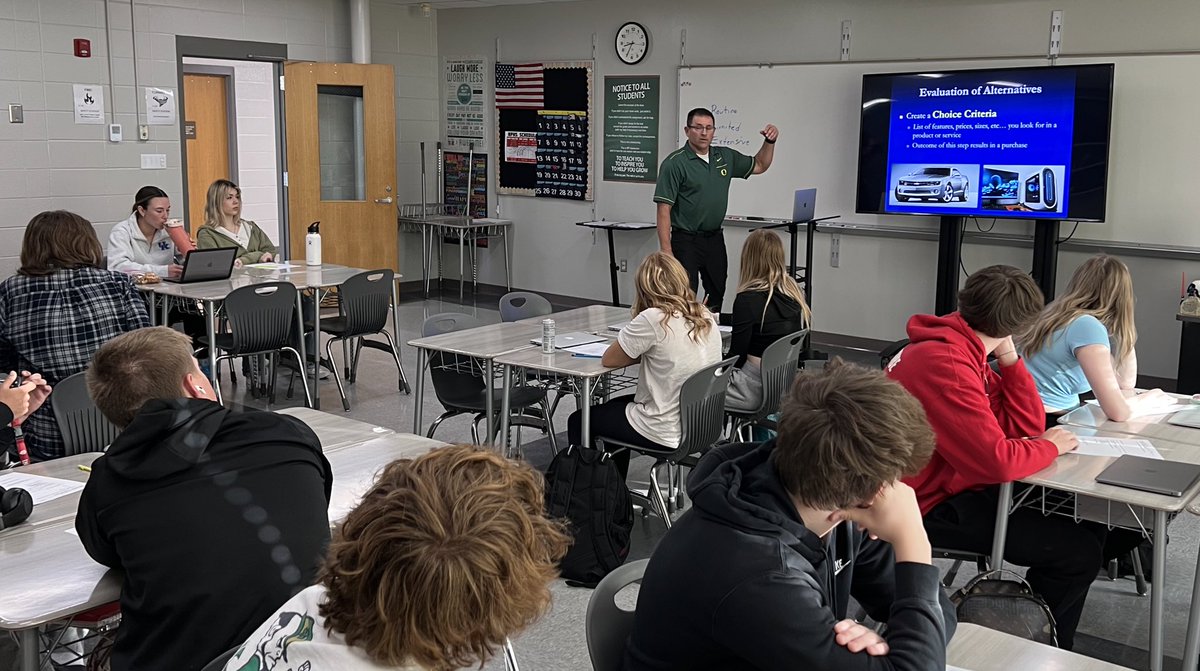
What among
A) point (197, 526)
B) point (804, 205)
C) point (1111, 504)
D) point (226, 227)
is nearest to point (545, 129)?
point (804, 205)

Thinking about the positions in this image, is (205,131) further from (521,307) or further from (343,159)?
(521,307)

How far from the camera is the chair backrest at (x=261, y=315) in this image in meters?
5.46

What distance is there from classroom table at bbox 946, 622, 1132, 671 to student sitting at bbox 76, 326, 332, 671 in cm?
112

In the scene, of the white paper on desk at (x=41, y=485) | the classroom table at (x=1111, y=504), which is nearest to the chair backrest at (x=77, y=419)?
the white paper on desk at (x=41, y=485)

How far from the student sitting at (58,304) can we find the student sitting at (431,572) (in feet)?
10.4

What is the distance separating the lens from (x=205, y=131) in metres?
10.2

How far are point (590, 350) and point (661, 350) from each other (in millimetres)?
569

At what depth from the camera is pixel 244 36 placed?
8.70 meters

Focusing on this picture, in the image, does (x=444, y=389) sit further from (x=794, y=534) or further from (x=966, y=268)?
(x=966, y=268)

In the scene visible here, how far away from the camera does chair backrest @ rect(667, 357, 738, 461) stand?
385 centimetres

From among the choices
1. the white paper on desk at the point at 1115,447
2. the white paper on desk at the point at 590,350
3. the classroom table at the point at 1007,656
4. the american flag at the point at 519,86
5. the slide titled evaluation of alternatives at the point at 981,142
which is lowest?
the classroom table at the point at 1007,656

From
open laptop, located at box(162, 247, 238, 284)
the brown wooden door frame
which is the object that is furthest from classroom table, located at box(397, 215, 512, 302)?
open laptop, located at box(162, 247, 238, 284)

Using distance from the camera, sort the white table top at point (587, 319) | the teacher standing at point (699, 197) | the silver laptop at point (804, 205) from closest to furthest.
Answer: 1. the white table top at point (587, 319)
2. the teacher standing at point (699, 197)
3. the silver laptop at point (804, 205)

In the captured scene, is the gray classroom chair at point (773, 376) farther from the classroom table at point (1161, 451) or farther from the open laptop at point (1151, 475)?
the open laptop at point (1151, 475)
